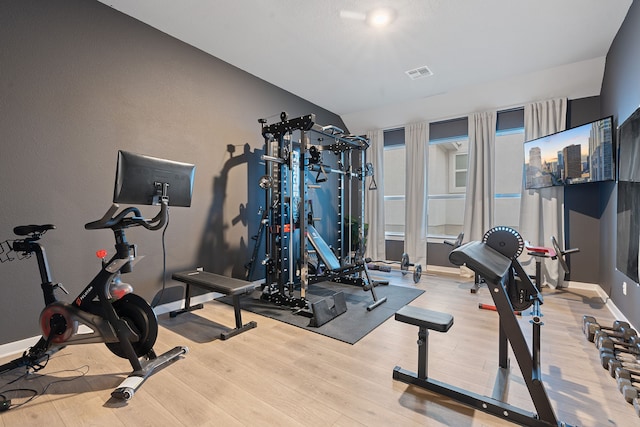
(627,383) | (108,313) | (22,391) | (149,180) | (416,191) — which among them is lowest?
(22,391)

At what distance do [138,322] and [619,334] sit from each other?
3911 millimetres

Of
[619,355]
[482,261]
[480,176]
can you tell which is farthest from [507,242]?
[480,176]

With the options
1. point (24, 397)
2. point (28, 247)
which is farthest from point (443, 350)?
point (28, 247)

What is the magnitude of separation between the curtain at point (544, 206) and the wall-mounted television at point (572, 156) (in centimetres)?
26

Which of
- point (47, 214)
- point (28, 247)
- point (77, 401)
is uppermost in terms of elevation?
point (47, 214)

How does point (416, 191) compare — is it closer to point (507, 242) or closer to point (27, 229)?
point (507, 242)

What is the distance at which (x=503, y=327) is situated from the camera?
1.75 m

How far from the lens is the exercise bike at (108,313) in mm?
1927

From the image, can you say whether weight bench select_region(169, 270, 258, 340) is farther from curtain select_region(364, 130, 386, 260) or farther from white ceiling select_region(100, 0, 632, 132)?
curtain select_region(364, 130, 386, 260)

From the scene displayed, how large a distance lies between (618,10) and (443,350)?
3.78 m

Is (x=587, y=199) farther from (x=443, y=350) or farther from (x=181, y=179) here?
(x=181, y=179)

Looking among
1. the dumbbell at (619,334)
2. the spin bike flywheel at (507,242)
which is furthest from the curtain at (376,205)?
the spin bike flywheel at (507,242)

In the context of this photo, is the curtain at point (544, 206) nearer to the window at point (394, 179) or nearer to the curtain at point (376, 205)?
the window at point (394, 179)

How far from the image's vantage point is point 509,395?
1815 mm
